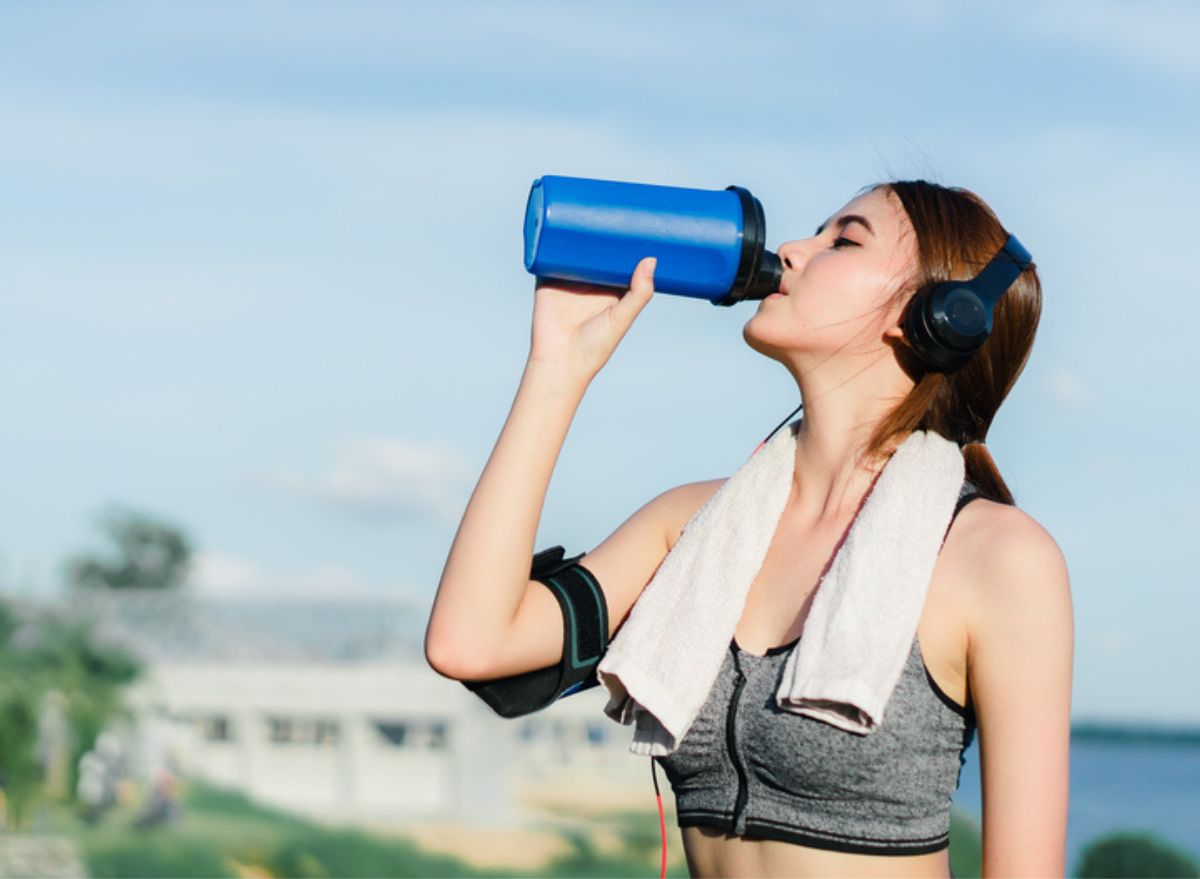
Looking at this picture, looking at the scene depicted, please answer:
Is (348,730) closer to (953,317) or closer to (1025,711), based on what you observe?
(953,317)

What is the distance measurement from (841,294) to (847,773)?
74 cm

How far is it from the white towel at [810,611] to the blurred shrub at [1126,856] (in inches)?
426

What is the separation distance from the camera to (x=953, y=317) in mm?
2471

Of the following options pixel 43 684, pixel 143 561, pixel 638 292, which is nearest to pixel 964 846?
pixel 43 684

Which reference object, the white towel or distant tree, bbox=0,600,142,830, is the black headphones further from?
distant tree, bbox=0,600,142,830

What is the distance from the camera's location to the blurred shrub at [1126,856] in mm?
12453

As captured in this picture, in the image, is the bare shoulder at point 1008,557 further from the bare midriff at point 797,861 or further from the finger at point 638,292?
the finger at point 638,292

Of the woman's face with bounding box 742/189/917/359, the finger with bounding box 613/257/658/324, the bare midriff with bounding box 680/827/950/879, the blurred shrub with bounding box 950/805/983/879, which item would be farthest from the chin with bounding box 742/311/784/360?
the blurred shrub with bounding box 950/805/983/879

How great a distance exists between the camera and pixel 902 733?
93.4 inches

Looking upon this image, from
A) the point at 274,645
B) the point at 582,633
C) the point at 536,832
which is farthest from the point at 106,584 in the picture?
the point at 582,633

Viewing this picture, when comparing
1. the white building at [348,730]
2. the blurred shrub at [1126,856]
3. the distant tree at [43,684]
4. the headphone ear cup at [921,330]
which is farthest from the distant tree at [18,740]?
the headphone ear cup at [921,330]

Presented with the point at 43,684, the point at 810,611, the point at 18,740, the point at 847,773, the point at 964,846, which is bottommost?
the point at 847,773

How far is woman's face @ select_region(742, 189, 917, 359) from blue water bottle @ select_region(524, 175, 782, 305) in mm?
59

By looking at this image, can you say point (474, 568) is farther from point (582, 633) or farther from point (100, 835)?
point (100, 835)
